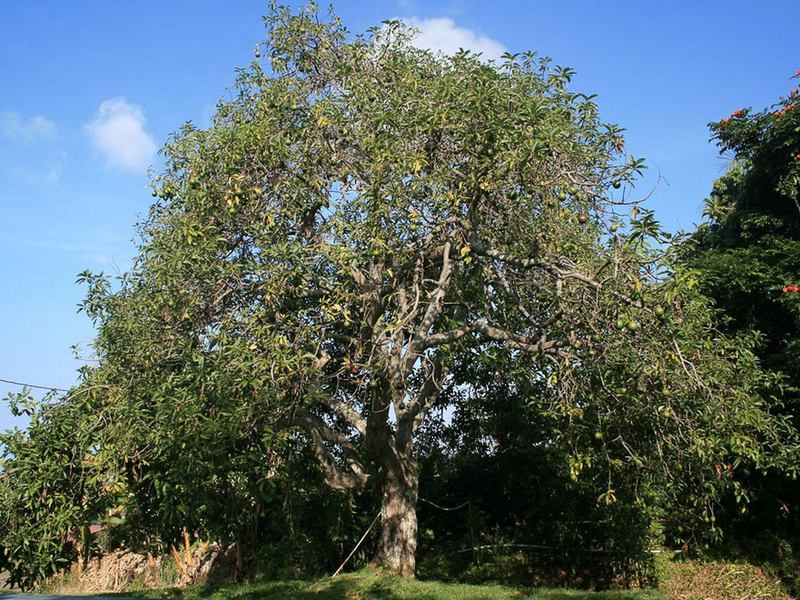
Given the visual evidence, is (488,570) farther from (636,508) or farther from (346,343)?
(346,343)

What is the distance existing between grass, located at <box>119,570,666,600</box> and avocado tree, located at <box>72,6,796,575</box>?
2.72 ft

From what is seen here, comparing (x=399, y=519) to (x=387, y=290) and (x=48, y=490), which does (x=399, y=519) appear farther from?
(x=48, y=490)

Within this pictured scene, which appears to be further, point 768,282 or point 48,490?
point 768,282

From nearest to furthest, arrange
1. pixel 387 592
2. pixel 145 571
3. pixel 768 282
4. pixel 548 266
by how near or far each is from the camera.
→ pixel 548 266 → pixel 387 592 → pixel 768 282 → pixel 145 571

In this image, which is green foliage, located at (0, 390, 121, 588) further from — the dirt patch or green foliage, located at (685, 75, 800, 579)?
green foliage, located at (685, 75, 800, 579)

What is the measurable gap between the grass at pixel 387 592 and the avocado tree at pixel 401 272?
83 centimetres

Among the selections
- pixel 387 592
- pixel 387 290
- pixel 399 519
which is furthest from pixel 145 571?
pixel 387 290

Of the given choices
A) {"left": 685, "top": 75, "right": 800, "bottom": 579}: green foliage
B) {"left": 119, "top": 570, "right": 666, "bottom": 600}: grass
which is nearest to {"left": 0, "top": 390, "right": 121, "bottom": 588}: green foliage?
{"left": 119, "top": 570, "right": 666, "bottom": 600}: grass

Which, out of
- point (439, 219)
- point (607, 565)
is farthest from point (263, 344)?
point (607, 565)

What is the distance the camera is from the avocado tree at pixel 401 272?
25.6 feet

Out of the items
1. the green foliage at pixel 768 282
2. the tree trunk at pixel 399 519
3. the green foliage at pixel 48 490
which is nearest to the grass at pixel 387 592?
the tree trunk at pixel 399 519

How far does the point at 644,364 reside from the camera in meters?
7.52

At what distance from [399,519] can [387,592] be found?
5.22 ft

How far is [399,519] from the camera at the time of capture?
11070mm
